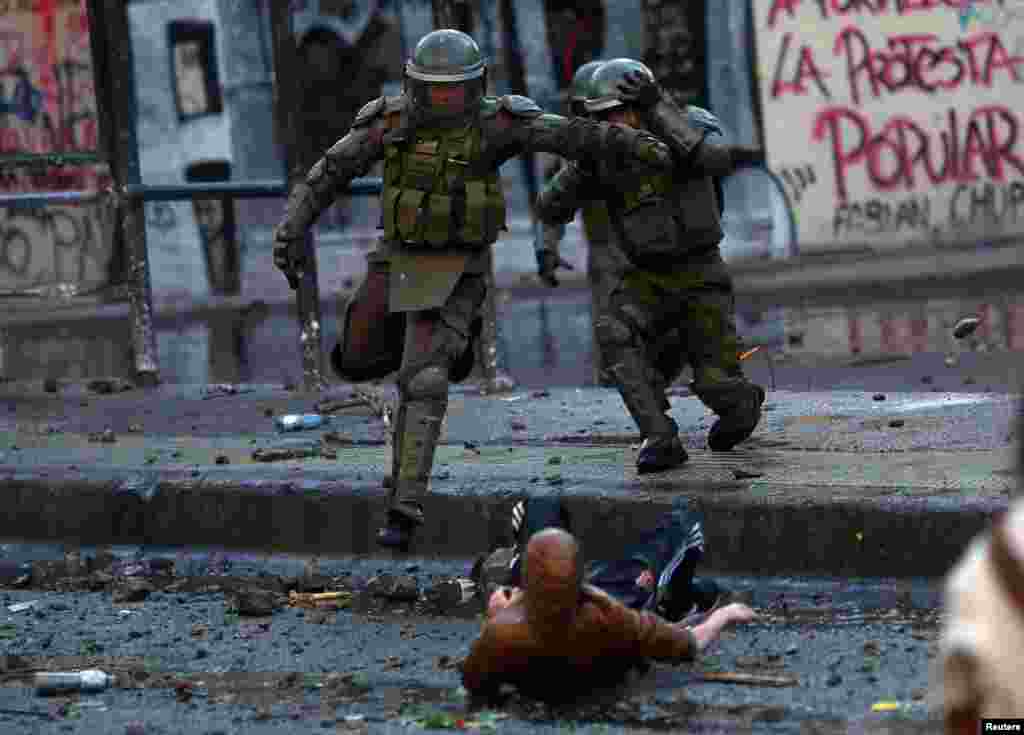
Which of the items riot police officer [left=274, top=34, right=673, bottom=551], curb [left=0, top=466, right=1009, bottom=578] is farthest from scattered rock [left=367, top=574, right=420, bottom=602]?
curb [left=0, top=466, right=1009, bottom=578]

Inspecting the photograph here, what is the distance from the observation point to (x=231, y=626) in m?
5.85

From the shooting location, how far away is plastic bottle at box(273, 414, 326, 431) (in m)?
8.41

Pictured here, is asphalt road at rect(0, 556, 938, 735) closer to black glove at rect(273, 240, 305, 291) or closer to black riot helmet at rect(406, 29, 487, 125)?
black glove at rect(273, 240, 305, 291)

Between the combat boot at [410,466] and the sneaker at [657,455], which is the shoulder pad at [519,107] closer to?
the combat boot at [410,466]

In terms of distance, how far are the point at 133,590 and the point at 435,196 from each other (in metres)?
1.54

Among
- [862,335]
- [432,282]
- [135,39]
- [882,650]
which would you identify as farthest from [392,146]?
[135,39]

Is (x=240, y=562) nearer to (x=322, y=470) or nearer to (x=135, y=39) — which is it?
(x=322, y=470)

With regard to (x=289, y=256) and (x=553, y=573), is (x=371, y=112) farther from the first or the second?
(x=553, y=573)

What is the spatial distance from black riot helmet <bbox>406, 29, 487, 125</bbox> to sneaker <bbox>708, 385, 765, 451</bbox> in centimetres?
140

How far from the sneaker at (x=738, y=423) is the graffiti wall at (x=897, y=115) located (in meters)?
10.7

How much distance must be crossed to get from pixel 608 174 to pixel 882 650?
7.68ft

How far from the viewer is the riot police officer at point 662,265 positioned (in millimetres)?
6613

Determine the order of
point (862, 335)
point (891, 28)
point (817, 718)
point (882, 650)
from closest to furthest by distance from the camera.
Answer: point (817, 718)
point (882, 650)
point (862, 335)
point (891, 28)

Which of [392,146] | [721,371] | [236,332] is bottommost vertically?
[236,332]
